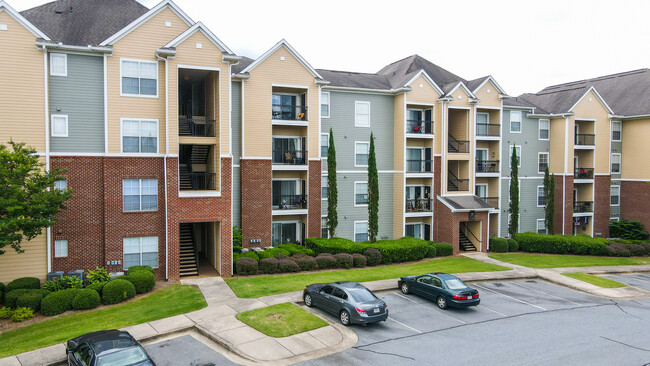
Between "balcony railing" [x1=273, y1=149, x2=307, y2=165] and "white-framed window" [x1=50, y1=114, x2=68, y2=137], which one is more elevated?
"white-framed window" [x1=50, y1=114, x2=68, y2=137]

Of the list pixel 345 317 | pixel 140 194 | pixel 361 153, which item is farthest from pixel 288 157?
pixel 345 317

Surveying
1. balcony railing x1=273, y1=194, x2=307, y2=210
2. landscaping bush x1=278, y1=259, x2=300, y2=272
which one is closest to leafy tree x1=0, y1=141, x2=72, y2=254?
landscaping bush x1=278, y1=259, x2=300, y2=272

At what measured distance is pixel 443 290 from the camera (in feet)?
65.2

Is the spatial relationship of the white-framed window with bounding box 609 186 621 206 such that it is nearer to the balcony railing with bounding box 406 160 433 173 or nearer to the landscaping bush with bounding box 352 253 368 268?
the balcony railing with bounding box 406 160 433 173

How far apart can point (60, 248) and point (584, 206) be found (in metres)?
42.7

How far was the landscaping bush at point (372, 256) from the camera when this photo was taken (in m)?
28.6

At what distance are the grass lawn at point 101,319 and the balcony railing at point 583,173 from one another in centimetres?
3650

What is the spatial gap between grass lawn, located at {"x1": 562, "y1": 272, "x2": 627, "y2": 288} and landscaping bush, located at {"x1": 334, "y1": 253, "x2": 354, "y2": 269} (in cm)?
1361

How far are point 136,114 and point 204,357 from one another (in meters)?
14.8

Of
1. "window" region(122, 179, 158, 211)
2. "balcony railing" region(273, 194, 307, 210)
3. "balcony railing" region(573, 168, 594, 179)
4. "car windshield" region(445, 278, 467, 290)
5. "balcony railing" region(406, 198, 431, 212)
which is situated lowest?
"car windshield" region(445, 278, 467, 290)

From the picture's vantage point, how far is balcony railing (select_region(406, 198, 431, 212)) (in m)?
35.1

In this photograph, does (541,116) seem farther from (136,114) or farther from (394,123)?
(136,114)

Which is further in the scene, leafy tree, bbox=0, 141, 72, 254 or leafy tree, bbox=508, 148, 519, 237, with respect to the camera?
leafy tree, bbox=508, 148, 519, 237

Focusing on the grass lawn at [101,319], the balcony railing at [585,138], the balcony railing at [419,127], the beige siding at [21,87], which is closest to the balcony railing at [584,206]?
the balcony railing at [585,138]
